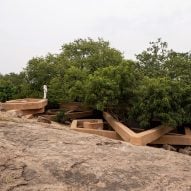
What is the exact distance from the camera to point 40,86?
1202 inches

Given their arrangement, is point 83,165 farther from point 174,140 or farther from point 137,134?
point 174,140

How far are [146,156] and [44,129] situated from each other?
177cm

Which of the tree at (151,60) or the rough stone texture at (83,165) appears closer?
the rough stone texture at (83,165)

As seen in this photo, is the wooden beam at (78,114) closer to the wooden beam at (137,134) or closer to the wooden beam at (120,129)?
the wooden beam at (120,129)

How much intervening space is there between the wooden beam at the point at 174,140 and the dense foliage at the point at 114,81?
854 millimetres

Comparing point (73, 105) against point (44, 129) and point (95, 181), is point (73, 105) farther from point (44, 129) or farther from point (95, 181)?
point (95, 181)

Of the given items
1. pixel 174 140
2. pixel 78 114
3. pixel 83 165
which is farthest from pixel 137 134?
pixel 83 165

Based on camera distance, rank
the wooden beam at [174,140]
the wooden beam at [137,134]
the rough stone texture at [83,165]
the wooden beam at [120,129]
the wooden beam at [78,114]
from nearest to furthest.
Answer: the rough stone texture at [83,165], the wooden beam at [137,134], the wooden beam at [120,129], the wooden beam at [174,140], the wooden beam at [78,114]

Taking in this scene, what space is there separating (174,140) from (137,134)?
3.62 m

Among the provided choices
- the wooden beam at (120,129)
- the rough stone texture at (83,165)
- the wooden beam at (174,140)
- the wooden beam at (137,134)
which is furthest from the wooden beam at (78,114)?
the rough stone texture at (83,165)

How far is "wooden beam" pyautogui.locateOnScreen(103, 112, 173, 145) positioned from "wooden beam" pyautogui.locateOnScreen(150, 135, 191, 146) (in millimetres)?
418

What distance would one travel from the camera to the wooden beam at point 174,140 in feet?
73.7

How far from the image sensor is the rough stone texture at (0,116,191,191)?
11.8 feet

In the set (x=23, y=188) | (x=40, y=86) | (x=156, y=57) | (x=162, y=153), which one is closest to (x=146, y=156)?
(x=162, y=153)
